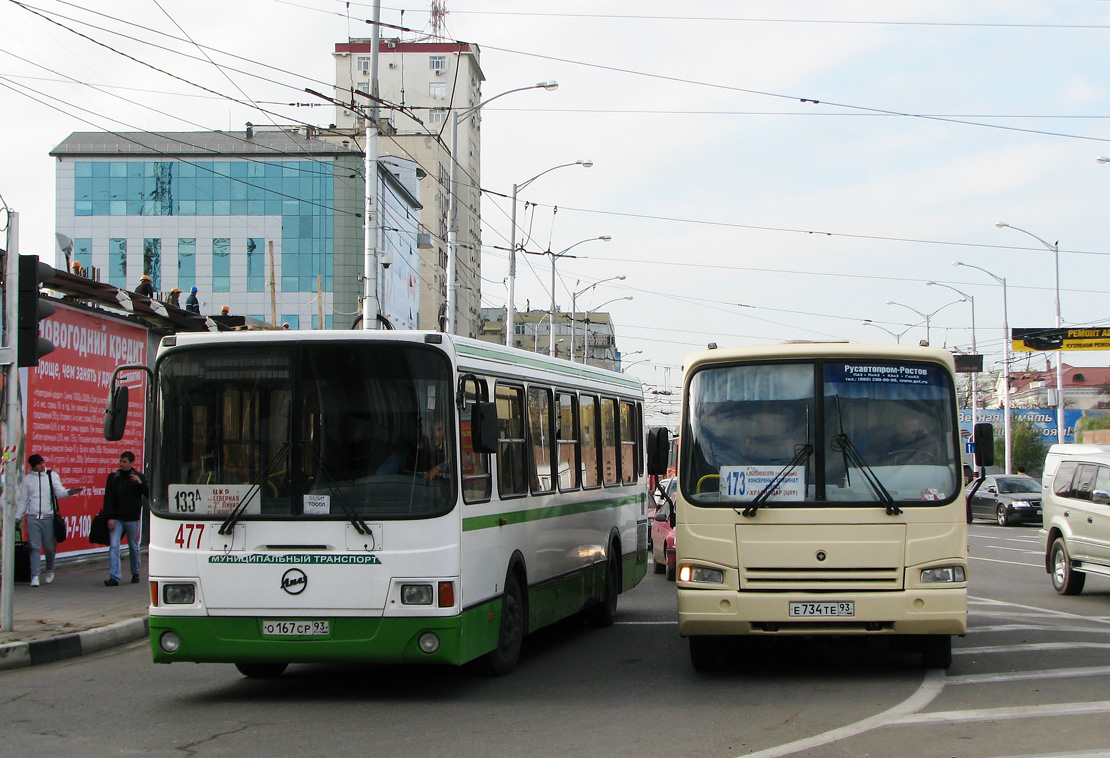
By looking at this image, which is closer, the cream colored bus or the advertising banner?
the cream colored bus

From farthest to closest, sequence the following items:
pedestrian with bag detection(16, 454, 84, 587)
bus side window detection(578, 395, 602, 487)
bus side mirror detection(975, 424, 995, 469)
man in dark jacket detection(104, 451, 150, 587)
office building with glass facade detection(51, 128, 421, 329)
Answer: office building with glass facade detection(51, 128, 421, 329) < man in dark jacket detection(104, 451, 150, 587) < pedestrian with bag detection(16, 454, 84, 587) < bus side window detection(578, 395, 602, 487) < bus side mirror detection(975, 424, 995, 469)

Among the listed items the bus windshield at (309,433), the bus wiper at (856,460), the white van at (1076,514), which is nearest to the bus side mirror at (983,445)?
the bus wiper at (856,460)

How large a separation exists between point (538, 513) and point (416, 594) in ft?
8.41

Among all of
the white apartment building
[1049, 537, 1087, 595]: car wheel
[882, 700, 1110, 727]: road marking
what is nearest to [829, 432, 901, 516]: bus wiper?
[882, 700, 1110, 727]: road marking

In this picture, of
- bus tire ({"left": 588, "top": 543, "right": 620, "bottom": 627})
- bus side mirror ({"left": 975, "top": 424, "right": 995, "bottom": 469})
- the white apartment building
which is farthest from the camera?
the white apartment building

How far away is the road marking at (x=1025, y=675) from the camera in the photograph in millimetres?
9367

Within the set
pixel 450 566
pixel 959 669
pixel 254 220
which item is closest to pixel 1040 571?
pixel 959 669

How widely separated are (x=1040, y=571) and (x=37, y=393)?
15734mm

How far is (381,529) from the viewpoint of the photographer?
27.8ft

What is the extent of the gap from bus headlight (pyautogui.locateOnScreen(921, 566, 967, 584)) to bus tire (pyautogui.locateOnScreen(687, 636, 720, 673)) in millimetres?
1680

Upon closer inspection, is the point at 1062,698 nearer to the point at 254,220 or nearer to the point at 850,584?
the point at 850,584

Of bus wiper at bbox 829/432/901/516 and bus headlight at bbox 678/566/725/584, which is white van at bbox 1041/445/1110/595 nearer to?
bus wiper at bbox 829/432/901/516

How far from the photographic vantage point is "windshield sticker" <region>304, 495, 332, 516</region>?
28.0ft

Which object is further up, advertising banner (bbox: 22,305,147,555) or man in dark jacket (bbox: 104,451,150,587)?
advertising banner (bbox: 22,305,147,555)
